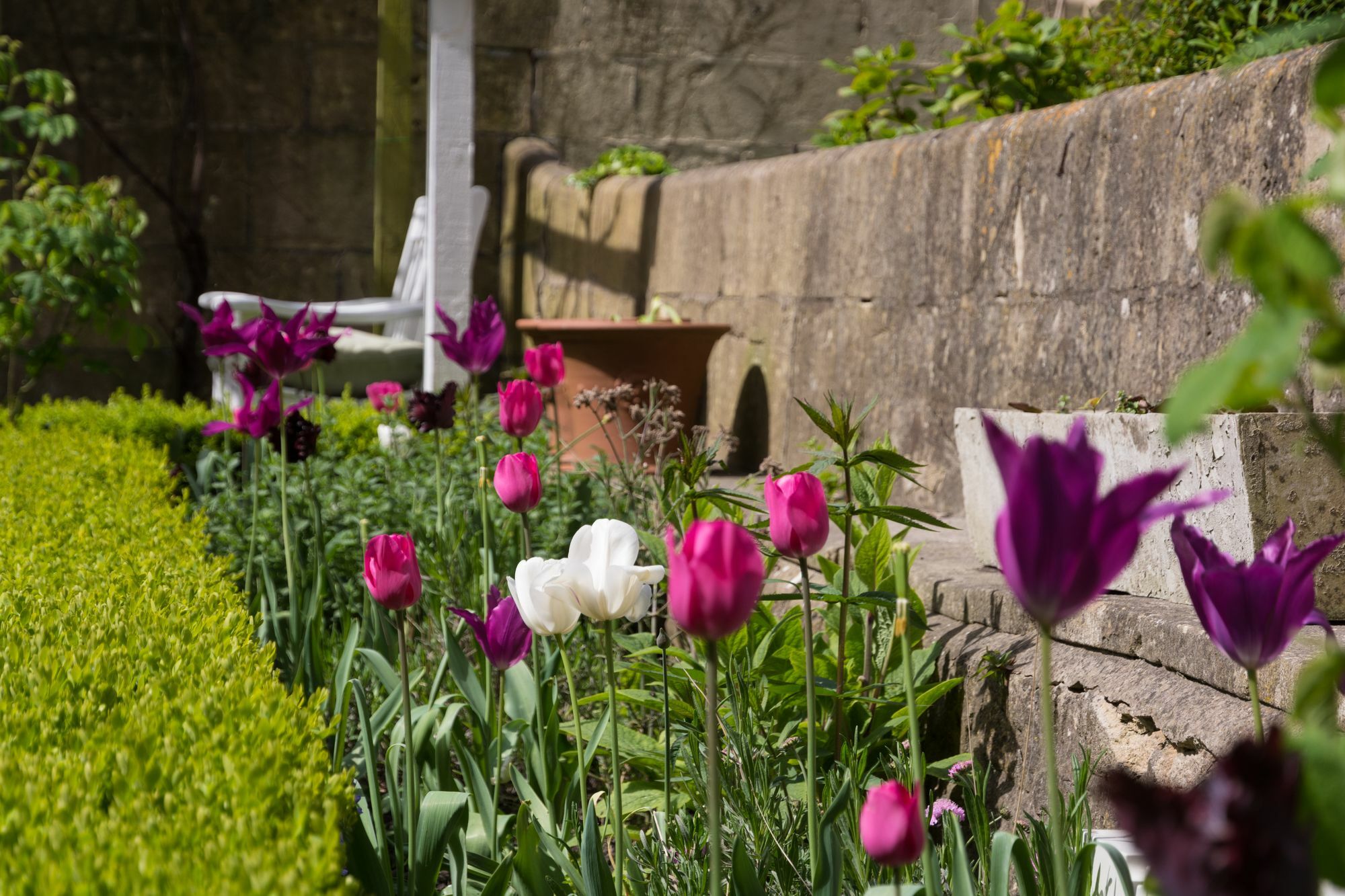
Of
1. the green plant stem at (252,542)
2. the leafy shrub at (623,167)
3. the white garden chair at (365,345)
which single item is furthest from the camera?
the leafy shrub at (623,167)

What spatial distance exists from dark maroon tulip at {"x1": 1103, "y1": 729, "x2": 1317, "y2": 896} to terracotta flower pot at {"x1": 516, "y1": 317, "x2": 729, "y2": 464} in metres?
3.34

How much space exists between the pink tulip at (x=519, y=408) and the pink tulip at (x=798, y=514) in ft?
2.49

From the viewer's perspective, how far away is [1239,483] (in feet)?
5.14

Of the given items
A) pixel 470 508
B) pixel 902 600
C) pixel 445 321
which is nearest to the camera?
pixel 902 600

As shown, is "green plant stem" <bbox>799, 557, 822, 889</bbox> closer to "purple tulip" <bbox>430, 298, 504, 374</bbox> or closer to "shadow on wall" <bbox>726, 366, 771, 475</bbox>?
"purple tulip" <bbox>430, 298, 504, 374</bbox>

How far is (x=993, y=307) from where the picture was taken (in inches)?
106

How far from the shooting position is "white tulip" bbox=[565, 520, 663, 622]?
1230mm

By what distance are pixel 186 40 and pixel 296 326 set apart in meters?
4.85

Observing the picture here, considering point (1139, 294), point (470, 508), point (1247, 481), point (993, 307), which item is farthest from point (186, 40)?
point (1247, 481)

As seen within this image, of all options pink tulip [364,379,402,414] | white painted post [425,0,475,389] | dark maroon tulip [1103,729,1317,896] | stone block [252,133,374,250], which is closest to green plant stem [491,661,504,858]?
dark maroon tulip [1103,729,1317,896]

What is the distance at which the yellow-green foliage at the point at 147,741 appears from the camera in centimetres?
86

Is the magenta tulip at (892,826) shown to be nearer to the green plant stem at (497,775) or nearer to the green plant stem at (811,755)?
the green plant stem at (811,755)

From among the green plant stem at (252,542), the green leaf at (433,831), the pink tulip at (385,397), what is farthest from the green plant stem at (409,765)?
the pink tulip at (385,397)

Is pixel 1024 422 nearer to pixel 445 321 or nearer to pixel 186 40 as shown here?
pixel 445 321
